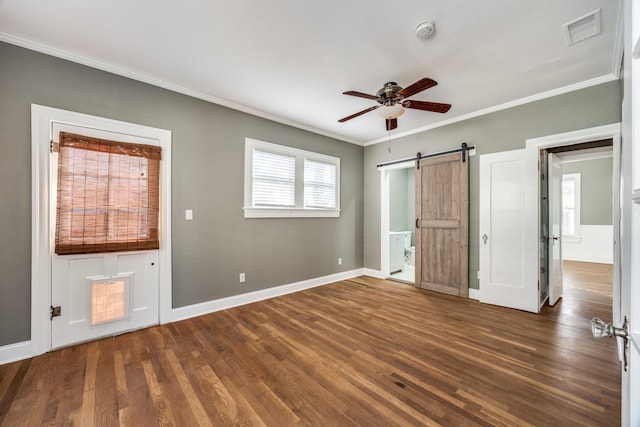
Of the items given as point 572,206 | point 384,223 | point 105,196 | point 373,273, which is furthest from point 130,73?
point 572,206

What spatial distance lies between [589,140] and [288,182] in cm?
386

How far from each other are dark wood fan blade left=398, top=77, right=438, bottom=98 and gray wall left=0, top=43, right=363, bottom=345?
2189 mm

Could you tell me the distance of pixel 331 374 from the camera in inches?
81.6

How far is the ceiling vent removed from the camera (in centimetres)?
201

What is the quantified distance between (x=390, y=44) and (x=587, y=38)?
170 cm

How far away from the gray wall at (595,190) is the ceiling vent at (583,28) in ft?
21.5

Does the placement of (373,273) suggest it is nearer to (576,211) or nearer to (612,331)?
(612,331)

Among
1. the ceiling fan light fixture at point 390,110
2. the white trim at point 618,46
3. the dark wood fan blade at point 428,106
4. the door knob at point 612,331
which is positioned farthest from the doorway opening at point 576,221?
the door knob at point 612,331

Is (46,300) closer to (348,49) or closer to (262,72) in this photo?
(262,72)

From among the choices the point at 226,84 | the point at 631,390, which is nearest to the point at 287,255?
the point at 226,84

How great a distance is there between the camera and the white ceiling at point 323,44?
6.41 ft

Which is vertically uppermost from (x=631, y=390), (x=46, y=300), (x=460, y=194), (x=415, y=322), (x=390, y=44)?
(x=390, y=44)

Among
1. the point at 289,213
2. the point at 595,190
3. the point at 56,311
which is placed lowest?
the point at 56,311

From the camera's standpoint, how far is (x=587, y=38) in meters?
2.25
